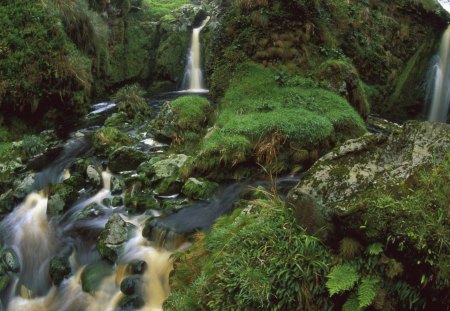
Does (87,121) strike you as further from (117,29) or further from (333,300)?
(333,300)

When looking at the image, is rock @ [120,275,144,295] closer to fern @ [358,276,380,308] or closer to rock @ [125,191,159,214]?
rock @ [125,191,159,214]

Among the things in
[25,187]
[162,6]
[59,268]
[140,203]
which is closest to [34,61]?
[25,187]

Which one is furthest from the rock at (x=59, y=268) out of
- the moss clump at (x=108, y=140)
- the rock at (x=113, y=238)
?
the moss clump at (x=108, y=140)

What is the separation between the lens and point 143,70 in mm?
18875

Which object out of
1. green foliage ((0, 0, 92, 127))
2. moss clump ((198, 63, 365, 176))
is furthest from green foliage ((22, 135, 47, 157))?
moss clump ((198, 63, 365, 176))

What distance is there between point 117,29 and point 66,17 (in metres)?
5.56

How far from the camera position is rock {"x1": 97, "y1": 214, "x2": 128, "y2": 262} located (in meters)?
6.56

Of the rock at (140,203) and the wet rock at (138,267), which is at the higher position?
the rock at (140,203)

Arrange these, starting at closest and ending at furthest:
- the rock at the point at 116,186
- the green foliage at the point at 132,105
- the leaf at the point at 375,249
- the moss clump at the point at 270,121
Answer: the leaf at the point at 375,249, the rock at the point at 116,186, the moss clump at the point at 270,121, the green foliage at the point at 132,105

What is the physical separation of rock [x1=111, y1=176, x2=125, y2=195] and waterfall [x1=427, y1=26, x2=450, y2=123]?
Result: 11378 mm

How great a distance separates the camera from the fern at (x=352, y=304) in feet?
11.9

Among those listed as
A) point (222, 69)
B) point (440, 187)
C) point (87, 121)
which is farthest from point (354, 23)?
point (440, 187)

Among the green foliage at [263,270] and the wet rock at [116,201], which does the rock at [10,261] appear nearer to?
the wet rock at [116,201]

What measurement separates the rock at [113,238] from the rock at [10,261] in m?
1.54
